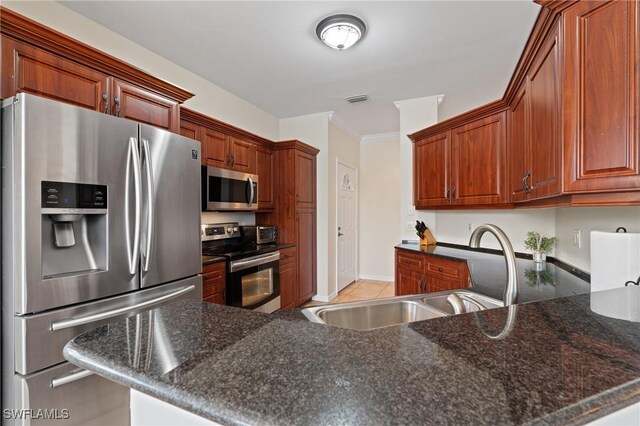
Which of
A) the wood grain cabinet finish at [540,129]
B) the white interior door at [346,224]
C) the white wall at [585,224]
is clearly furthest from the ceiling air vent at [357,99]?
the white wall at [585,224]

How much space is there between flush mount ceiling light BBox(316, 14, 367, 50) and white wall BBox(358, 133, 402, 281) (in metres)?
3.11

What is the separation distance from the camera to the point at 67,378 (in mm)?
1360

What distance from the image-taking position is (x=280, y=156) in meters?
3.83

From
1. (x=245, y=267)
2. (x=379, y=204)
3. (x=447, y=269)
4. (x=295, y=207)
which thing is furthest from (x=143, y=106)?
(x=379, y=204)

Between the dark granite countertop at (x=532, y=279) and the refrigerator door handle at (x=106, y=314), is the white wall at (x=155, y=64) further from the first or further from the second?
the dark granite countertop at (x=532, y=279)

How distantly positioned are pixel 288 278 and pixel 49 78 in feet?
9.16

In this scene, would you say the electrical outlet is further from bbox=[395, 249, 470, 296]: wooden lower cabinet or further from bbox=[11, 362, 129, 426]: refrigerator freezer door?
bbox=[11, 362, 129, 426]: refrigerator freezer door

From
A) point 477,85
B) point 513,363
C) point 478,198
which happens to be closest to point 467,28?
point 477,85

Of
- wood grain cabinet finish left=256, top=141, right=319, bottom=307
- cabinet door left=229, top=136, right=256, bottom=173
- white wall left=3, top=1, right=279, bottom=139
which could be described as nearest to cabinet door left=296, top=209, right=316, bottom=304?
wood grain cabinet finish left=256, top=141, right=319, bottom=307

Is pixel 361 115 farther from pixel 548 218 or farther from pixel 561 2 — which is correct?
pixel 561 2

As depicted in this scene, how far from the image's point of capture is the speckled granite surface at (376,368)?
0.39 metres

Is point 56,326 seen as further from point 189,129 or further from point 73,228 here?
point 189,129

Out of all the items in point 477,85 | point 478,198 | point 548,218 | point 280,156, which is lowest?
point 548,218

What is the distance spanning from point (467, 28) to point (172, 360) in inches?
112
